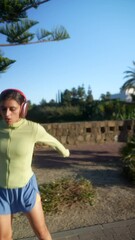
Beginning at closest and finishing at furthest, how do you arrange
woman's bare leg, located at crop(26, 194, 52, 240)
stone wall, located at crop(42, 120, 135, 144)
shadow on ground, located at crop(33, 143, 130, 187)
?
woman's bare leg, located at crop(26, 194, 52, 240), shadow on ground, located at crop(33, 143, 130, 187), stone wall, located at crop(42, 120, 135, 144)

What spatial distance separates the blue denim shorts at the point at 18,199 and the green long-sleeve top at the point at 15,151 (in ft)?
0.16

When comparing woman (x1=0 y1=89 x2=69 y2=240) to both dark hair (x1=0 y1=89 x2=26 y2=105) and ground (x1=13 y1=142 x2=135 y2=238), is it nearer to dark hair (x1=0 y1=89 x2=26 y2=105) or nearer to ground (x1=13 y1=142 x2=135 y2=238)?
dark hair (x1=0 y1=89 x2=26 y2=105)

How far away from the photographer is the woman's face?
2326 mm

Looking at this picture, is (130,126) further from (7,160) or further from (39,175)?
(7,160)

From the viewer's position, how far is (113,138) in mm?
12430

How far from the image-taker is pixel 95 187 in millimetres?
5270

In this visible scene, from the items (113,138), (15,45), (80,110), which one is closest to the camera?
(15,45)

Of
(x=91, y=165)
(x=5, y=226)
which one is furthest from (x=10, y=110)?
(x=91, y=165)

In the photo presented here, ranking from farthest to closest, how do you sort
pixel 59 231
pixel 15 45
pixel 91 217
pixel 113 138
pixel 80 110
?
pixel 80 110 < pixel 113 138 < pixel 15 45 < pixel 91 217 < pixel 59 231

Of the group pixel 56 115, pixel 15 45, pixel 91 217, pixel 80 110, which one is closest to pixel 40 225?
pixel 91 217

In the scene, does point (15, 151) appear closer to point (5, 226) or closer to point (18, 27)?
point (5, 226)

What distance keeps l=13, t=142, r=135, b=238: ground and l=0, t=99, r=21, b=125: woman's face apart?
1.79m

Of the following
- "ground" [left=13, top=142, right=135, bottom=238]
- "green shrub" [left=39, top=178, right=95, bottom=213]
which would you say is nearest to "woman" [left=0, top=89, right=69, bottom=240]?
"ground" [left=13, top=142, right=135, bottom=238]

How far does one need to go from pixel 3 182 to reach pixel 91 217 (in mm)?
1970
